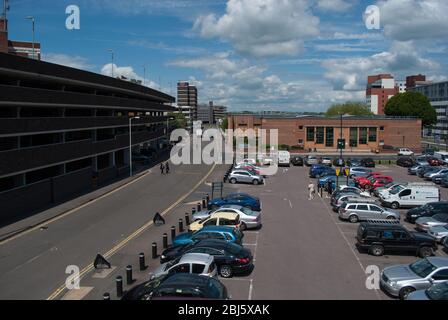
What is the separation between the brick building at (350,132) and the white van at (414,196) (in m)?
47.3

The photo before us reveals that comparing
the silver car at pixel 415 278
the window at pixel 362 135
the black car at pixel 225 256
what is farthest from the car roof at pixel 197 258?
the window at pixel 362 135

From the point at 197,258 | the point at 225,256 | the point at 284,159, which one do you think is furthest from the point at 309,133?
the point at 197,258

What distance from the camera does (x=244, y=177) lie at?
137 feet

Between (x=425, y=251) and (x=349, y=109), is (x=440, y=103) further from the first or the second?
(x=425, y=251)

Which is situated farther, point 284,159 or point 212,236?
point 284,159

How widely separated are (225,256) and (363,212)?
11.8 metres

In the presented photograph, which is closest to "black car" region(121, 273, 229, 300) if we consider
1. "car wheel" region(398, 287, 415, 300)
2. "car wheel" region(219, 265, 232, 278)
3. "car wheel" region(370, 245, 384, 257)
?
"car wheel" region(219, 265, 232, 278)

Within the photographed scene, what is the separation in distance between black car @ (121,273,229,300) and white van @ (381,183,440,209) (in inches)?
818

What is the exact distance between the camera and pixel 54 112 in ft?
123

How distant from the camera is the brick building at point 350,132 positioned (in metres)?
77.4

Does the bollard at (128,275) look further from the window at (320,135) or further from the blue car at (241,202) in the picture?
the window at (320,135)

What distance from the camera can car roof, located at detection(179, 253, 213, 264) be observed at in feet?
48.0
